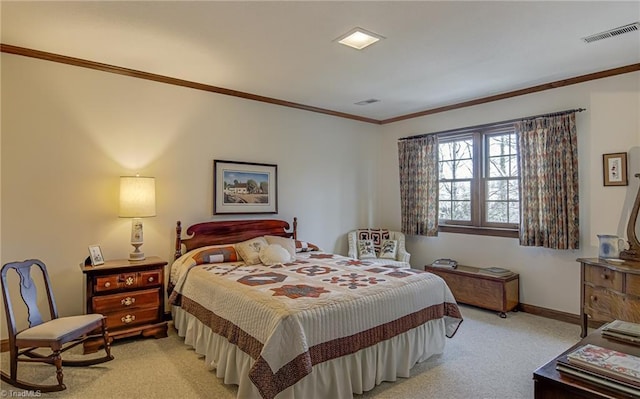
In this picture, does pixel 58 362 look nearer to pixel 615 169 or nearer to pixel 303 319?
pixel 303 319

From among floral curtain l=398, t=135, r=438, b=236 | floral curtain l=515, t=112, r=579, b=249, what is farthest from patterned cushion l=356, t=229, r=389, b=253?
floral curtain l=515, t=112, r=579, b=249

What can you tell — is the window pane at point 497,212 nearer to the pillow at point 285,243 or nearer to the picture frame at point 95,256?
the pillow at point 285,243

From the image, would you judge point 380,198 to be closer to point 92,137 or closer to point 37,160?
point 92,137

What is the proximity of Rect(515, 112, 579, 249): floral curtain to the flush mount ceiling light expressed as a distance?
2429 millimetres

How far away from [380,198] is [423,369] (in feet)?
11.6

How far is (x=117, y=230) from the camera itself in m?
3.73

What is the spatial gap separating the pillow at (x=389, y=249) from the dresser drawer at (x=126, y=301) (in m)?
3.09

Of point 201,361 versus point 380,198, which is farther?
point 380,198

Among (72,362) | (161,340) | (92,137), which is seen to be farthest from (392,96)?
(72,362)

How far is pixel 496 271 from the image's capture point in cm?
449

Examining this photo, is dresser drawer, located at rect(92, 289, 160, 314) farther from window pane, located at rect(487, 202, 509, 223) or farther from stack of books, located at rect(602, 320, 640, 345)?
window pane, located at rect(487, 202, 509, 223)

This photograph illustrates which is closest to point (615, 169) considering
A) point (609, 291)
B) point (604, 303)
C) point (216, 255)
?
point (609, 291)

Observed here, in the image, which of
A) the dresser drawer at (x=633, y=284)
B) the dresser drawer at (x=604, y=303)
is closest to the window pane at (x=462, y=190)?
the dresser drawer at (x=604, y=303)

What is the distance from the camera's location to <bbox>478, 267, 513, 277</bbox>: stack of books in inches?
172
